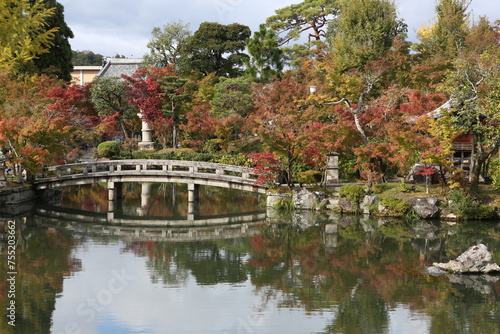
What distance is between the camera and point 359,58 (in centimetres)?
2564

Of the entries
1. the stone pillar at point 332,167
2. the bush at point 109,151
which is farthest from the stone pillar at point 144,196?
the stone pillar at point 332,167

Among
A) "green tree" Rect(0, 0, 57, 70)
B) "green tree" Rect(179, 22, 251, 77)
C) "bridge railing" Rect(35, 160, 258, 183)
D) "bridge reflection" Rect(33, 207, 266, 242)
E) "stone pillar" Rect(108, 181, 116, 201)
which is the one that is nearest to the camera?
"green tree" Rect(0, 0, 57, 70)

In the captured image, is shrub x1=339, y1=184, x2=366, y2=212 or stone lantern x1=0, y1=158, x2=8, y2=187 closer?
shrub x1=339, y1=184, x2=366, y2=212

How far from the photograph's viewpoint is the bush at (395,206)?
19.0 meters

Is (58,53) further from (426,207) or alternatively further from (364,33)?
(426,207)

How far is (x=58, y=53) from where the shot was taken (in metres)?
35.2

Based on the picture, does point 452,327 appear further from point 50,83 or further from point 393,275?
point 50,83

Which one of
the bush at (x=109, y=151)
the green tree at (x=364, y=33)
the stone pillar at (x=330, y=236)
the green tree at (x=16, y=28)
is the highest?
the green tree at (x=364, y=33)

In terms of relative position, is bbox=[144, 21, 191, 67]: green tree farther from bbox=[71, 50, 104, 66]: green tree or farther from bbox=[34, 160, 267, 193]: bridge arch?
bbox=[71, 50, 104, 66]: green tree

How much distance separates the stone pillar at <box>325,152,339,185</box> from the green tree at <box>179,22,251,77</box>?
1807cm

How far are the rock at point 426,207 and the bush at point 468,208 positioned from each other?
730 mm

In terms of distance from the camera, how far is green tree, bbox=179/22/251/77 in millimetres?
37562

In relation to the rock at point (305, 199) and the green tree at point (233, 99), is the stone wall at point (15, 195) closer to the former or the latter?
the green tree at point (233, 99)

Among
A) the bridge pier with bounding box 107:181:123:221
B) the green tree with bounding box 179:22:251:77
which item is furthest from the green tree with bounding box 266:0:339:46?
the bridge pier with bounding box 107:181:123:221
